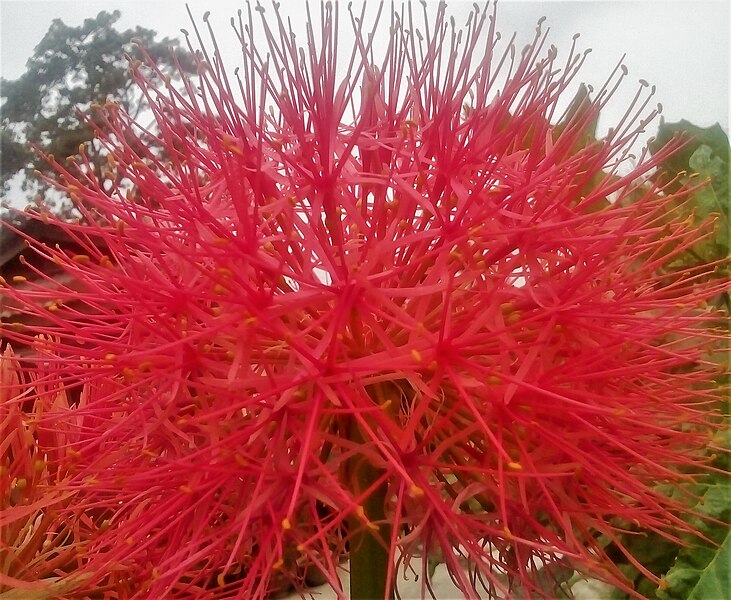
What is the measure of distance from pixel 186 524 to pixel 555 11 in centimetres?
51

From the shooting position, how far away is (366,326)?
0.35m

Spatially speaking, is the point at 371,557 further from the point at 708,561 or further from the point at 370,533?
the point at 708,561

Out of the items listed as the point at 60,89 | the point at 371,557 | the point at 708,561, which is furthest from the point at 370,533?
the point at 60,89

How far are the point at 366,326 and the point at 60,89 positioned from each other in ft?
1.65

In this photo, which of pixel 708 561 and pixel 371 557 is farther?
pixel 708 561

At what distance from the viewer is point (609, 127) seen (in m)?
0.44

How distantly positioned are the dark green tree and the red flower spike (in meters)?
0.24

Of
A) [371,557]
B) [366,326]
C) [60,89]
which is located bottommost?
[371,557]

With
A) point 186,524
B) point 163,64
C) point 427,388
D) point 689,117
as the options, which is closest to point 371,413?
point 427,388

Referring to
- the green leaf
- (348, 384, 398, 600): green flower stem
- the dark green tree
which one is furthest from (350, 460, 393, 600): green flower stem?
the dark green tree

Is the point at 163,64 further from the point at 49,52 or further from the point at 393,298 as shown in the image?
the point at 393,298

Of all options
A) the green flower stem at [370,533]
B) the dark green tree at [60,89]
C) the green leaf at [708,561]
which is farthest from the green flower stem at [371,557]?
the dark green tree at [60,89]

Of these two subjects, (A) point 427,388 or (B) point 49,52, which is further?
(B) point 49,52

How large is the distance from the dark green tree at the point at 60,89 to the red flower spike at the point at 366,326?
236 millimetres
